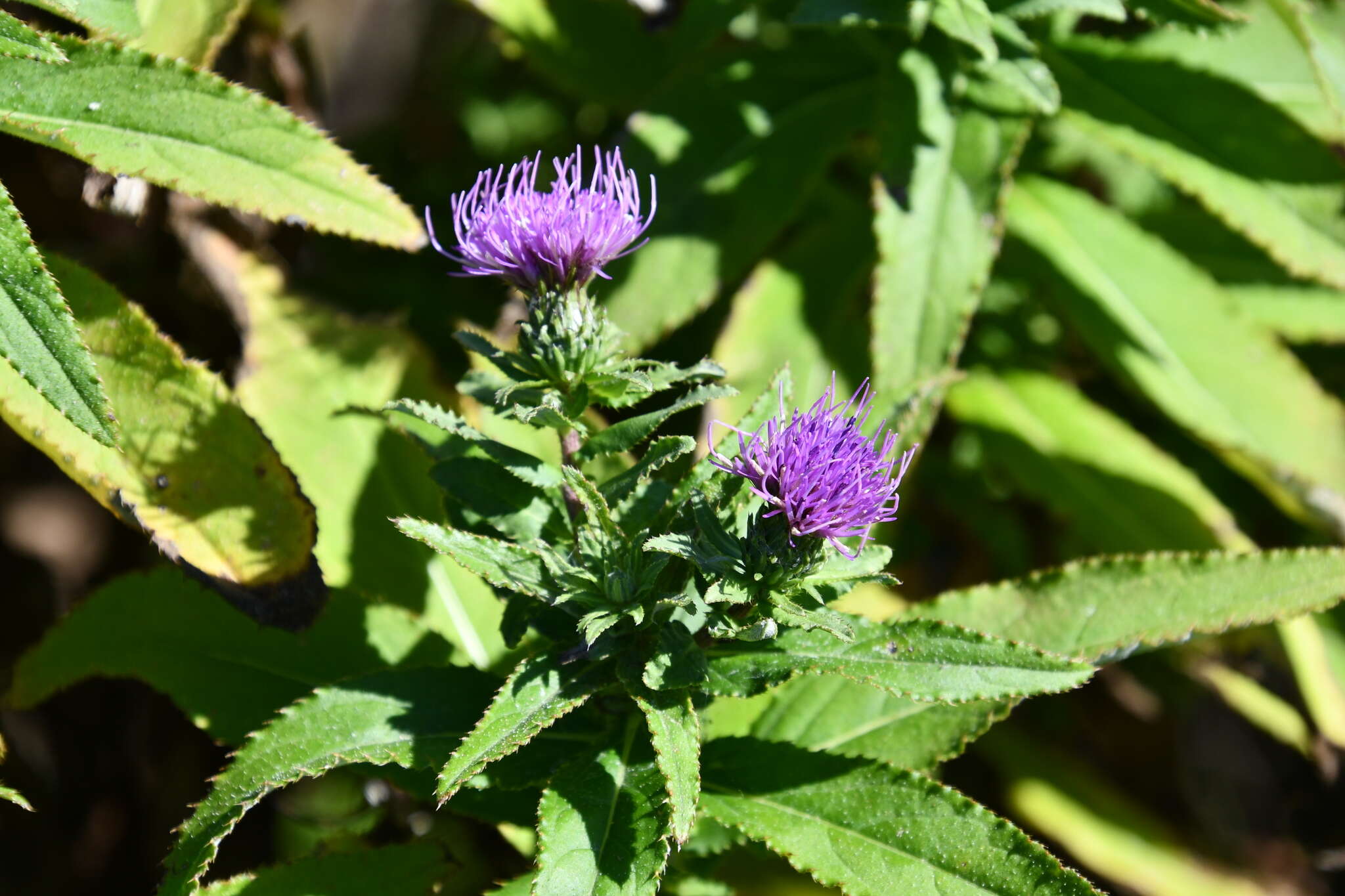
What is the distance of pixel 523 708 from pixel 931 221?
4.34ft

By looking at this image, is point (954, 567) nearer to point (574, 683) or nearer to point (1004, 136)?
point (1004, 136)

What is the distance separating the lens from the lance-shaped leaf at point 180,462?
1.60 meters

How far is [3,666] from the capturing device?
2.62 m

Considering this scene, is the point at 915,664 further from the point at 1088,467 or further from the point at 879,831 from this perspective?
the point at 1088,467

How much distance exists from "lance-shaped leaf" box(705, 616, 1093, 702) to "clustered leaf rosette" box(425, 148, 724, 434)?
39 centimetres

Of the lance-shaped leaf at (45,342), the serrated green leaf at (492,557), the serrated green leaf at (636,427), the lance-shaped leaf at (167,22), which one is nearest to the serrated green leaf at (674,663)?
the serrated green leaf at (492,557)

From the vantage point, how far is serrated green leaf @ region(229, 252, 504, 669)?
6.63 feet

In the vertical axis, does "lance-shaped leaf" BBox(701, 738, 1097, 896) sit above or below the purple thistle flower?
below

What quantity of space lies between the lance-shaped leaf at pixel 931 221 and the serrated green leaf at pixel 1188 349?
0.45 meters

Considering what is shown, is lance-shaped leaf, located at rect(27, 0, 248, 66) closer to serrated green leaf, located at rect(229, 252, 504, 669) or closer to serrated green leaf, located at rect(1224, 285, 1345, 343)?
serrated green leaf, located at rect(229, 252, 504, 669)

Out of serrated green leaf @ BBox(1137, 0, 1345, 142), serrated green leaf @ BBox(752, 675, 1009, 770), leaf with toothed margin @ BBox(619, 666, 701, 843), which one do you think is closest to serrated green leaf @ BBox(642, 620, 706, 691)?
leaf with toothed margin @ BBox(619, 666, 701, 843)

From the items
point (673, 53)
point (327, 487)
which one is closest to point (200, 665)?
point (327, 487)

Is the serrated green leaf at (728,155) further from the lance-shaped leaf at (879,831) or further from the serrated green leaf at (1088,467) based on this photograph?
the lance-shaped leaf at (879,831)

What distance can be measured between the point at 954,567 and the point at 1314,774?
1181 mm
